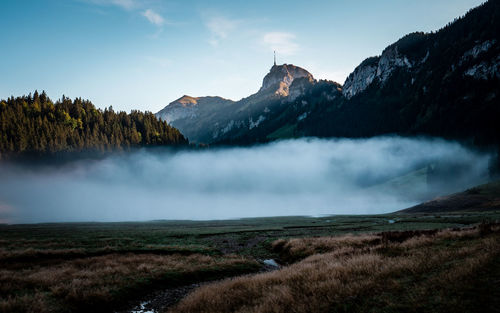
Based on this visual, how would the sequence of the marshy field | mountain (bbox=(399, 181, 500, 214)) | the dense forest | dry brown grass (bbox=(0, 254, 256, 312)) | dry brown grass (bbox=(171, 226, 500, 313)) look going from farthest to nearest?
1. the dense forest
2. mountain (bbox=(399, 181, 500, 214))
3. dry brown grass (bbox=(0, 254, 256, 312))
4. the marshy field
5. dry brown grass (bbox=(171, 226, 500, 313))

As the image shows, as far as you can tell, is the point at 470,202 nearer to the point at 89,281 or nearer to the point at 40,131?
the point at 89,281

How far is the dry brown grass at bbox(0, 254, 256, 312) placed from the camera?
14.6 m

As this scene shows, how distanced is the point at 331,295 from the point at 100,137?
219852 millimetres

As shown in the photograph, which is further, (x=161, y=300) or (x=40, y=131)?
(x=40, y=131)

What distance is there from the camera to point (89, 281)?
1845cm

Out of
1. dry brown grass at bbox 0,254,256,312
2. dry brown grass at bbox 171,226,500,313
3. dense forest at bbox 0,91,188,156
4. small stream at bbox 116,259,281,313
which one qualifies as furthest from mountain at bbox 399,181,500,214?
dense forest at bbox 0,91,188,156

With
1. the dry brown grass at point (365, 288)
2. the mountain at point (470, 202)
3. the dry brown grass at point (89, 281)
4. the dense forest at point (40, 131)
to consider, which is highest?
the dense forest at point (40, 131)

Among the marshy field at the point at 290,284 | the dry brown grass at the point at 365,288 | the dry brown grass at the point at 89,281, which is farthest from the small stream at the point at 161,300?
the dry brown grass at the point at 365,288

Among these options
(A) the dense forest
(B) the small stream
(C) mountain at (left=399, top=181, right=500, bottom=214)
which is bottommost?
(C) mountain at (left=399, top=181, right=500, bottom=214)

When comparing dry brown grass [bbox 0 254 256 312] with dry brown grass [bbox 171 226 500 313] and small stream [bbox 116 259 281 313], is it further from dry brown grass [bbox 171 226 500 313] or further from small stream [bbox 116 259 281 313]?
dry brown grass [bbox 171 226 500 313]

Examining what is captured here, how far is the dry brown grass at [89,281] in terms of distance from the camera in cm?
1455

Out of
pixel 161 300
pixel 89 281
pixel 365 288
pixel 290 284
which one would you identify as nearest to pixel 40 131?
pixel 89 281

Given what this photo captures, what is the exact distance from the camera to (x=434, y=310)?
8086 millimetres

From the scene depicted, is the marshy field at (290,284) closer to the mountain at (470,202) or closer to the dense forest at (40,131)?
the mountain at (470,202)
